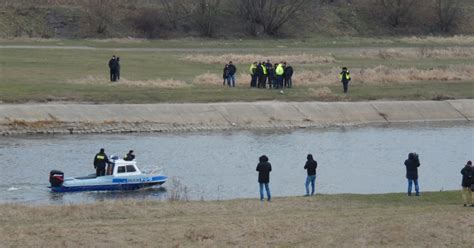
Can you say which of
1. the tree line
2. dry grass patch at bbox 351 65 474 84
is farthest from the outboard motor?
the tree line

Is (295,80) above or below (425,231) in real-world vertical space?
above

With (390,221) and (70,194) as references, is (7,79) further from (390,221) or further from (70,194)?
(390,221)

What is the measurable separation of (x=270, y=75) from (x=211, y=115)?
7.94 m

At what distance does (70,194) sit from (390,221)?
14.6 m

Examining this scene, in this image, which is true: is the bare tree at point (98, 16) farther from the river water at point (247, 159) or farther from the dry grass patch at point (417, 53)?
the river water at point (247, 159)

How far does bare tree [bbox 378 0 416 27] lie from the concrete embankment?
2347 inches

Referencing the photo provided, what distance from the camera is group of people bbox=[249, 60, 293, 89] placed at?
206 feet

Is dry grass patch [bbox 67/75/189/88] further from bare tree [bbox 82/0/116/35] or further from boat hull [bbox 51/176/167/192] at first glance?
bare tree [bbox 82/0/116/35]

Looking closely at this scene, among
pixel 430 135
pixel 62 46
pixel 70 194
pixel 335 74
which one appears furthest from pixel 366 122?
pixel 62 46

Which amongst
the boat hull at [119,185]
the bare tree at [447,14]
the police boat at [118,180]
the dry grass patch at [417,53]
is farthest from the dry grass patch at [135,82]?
the bare tree at [447,14]

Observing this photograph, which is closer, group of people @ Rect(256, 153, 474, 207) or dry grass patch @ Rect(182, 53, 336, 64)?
group of people @ Rect(256, 153, 474, 207)

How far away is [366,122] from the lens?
58.8m

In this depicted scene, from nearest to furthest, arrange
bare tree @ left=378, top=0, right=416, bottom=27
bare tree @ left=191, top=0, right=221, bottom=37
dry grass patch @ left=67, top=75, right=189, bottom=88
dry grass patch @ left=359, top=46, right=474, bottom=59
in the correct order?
1. dry grass patch @ left=67, top=75, right=189, bottom=88
2. dry grass patch @ left=359, top=46, right=474, bottom=59
3. bare tree @ left=191, top=0, right=221, bottom=37
4. bare tree @ left=378, top=0, right=416, bottom=27

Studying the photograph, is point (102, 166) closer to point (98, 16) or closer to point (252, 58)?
point (252, 58)
